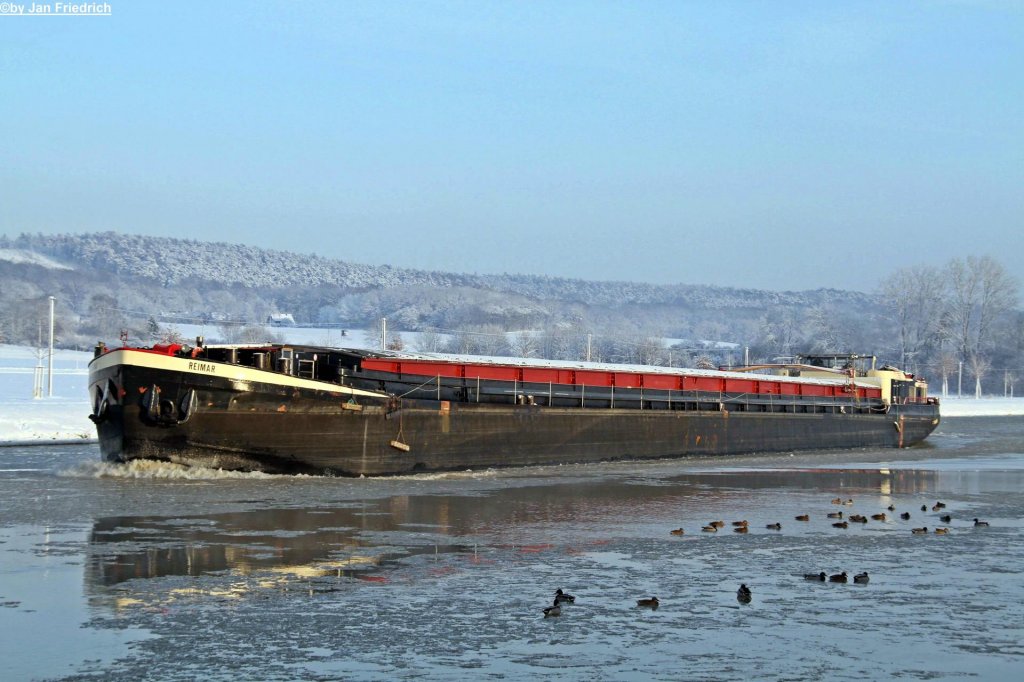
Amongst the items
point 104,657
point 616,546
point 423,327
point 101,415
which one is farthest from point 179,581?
point 423,327

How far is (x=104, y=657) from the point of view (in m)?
9.83

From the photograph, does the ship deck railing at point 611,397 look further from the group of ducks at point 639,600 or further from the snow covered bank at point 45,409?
the group of ducks at point 639,600

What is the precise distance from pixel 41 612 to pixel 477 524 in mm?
8420

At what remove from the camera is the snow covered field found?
38281 mm

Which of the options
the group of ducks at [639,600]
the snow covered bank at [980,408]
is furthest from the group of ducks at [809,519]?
the snow covered bank at [980,408]

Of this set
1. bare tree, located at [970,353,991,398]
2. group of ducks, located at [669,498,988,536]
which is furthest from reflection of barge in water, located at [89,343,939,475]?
bare tree, located at [970,353,991,398]

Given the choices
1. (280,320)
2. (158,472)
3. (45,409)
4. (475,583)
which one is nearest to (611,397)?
(158,472)

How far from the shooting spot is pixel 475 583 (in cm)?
1352

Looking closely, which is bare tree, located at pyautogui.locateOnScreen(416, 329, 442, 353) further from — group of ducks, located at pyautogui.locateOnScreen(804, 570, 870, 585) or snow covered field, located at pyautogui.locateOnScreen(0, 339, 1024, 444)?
group of ducks, located at pyautogui.locateOnScreen(804, 570, 870, 585)

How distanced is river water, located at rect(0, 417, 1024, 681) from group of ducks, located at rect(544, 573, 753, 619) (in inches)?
5.1

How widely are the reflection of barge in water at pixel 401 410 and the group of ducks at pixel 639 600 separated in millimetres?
13873

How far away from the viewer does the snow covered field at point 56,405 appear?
38.3 metres

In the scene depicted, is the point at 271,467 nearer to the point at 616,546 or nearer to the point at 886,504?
the point at 616,546

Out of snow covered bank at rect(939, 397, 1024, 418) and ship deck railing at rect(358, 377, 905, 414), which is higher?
ship deck railing at rect(358, 377, 905, 414)
